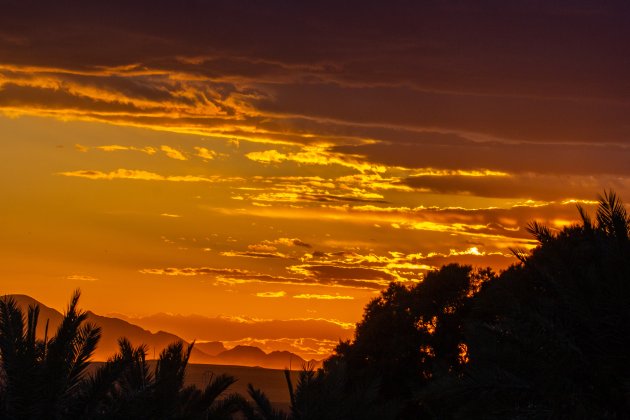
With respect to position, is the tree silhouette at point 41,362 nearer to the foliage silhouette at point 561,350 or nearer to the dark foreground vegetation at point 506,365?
the dark foreground vegetation at point 506,365

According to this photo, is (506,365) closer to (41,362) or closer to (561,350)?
(561,350)

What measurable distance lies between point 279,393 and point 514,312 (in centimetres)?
12034

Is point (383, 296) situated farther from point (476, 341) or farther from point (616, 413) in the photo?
point (616, 413)

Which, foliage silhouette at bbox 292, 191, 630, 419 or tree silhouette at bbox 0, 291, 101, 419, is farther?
foliage silhouette at bbox 292, 191, 630, 419

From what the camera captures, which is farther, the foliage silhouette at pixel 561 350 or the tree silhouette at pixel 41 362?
the foliage silhouette at pixel 561 350

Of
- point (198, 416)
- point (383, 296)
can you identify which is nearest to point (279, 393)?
point (383, 296)

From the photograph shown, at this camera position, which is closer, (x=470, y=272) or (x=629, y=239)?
(x=629, y=239)

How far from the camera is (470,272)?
1661 inches

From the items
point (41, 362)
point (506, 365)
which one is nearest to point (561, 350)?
point (506, 365)

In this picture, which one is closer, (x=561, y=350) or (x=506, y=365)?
(x=561, y=350)

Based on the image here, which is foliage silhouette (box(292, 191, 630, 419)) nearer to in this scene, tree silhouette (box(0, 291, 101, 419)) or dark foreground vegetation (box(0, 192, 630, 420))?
dark foreground vegetation (box(0, 192, 630, 420))

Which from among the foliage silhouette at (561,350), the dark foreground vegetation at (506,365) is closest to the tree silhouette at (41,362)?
the dark foreground vegetation at (506,365)

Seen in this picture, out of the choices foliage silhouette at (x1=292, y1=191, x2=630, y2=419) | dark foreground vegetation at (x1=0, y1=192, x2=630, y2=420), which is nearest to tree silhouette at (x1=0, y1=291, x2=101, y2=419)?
dark foreground vegetation at (x1=0, y1=192, x2=630, y2=420)

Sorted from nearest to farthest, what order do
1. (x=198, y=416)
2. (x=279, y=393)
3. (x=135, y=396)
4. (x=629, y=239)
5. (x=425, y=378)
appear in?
(x=135, y=396) < (x=629, y=239) < (x=198, y=416) < (x=425, y=378) < (x=279, y=393)
